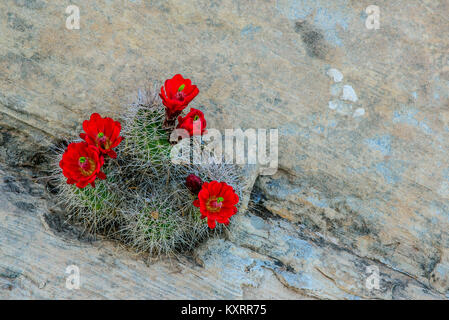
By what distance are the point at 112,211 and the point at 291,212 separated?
50.2 inches

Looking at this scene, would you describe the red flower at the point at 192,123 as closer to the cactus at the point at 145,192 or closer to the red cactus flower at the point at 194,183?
the cactus at the point at 145,192

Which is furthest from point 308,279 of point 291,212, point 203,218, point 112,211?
point 112,211

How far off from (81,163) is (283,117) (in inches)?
62.6

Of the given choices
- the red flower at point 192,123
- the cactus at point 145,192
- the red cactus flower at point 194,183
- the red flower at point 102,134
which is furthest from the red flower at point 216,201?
the red flower at point 102,134

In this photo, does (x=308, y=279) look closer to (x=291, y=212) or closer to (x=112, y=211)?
(x=291, y=212)

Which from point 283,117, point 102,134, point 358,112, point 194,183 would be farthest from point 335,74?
point 102,134

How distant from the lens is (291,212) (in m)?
3.33

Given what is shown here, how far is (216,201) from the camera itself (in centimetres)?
268

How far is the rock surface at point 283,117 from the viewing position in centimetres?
299

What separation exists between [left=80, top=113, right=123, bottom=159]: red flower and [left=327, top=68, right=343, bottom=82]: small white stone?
5.84ft

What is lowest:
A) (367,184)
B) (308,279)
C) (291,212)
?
(308,279)

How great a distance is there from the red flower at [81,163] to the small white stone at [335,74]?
1.93m

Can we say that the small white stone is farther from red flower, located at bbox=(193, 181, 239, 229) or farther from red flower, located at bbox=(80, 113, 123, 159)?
red flower, located at bbox=(80, 113, 123, 159)

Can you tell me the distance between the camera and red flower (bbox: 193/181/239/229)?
266 cm
